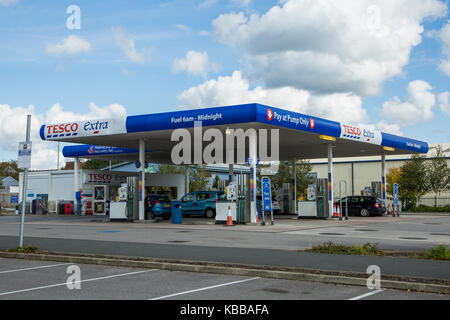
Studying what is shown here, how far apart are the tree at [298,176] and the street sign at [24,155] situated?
36.1 meters

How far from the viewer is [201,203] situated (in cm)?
3120

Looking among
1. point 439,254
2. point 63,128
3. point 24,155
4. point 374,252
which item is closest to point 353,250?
point 374,252

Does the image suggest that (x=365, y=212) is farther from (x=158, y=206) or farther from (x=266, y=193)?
(x=158, y=206)

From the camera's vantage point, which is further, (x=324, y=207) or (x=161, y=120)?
(x=324, y=207)

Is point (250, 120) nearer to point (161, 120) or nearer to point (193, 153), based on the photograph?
point (161, 120)

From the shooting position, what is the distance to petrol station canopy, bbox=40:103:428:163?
22.2 m

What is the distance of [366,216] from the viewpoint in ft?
106

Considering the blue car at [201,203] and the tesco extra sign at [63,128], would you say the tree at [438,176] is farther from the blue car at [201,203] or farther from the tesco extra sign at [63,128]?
the tesco extra sign at [63,128]

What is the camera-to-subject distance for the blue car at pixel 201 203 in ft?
102

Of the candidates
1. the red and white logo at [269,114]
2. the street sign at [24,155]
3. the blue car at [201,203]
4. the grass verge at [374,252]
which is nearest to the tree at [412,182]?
the blue car at [201,203]

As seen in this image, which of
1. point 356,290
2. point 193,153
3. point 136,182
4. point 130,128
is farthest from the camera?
point 193,153

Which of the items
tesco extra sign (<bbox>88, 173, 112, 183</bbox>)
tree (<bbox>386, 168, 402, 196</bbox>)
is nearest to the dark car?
tree (<bbox>386, 168, 402, 196</bbox>)
